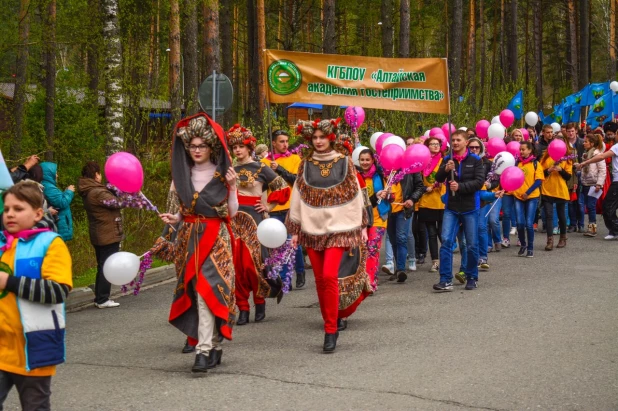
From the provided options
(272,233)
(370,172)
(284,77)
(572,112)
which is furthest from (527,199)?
(572,112)

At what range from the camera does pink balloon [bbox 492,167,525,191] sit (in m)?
12.8

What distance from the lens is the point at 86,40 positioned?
17.4m

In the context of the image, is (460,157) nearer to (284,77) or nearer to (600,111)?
(284,77)

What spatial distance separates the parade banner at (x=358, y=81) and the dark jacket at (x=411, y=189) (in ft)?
4.37

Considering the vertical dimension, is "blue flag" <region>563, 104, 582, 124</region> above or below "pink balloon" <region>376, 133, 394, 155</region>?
above

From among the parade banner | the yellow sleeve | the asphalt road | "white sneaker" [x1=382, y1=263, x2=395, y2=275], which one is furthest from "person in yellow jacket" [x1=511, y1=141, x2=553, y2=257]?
the yellow sleeve

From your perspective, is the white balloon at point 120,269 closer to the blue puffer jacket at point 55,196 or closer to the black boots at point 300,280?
the blue puffer jacket at point 55,196

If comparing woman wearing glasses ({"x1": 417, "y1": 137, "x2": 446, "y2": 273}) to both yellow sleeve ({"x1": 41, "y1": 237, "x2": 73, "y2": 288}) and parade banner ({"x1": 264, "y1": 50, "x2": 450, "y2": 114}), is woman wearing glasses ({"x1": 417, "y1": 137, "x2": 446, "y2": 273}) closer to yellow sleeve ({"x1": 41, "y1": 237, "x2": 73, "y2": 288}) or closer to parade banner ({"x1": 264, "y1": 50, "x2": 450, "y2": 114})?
parade banner ({"x1": 264, "y1": 50, "x2": 450, "y2": 114})

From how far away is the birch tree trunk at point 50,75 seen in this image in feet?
55.2

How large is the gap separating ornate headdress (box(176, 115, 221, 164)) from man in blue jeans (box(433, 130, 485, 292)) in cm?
422

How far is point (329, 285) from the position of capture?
27.1ft

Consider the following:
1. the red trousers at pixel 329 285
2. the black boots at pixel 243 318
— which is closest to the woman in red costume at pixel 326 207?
the red trousers at pixel 329 285

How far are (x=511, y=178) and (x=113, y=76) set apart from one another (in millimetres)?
6016

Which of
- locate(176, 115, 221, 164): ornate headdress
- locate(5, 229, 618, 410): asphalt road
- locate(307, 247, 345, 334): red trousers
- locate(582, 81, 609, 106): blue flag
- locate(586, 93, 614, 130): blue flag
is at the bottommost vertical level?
locate(5, 229, 618, 410): asphalt road
